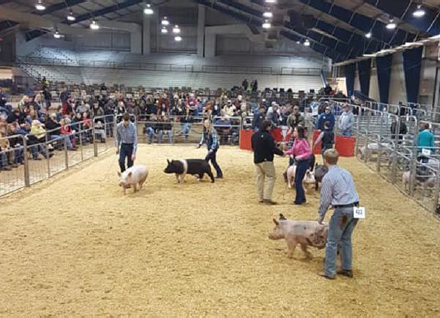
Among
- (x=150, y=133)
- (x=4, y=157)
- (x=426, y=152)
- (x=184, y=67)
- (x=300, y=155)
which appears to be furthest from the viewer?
(x=184, y=67)

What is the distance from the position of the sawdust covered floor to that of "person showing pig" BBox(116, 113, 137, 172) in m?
0.98

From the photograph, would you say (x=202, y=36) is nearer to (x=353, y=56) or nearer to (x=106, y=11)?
(x=106, y=11)

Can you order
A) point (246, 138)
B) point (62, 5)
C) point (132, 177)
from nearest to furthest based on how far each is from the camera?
point (132, 177)
point (246, 138)
point (62, 5)

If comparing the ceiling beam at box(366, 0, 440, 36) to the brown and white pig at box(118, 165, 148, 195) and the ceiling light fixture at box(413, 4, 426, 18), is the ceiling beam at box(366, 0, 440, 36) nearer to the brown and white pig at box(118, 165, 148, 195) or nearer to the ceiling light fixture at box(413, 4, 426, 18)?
the ceiling light fixture at box(413, 4, 426, 18)

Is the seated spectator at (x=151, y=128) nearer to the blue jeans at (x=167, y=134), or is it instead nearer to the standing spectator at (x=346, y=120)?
the blue jeans at (x=167, y=134)

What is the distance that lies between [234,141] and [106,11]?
25.1 metres

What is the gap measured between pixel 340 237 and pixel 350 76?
3236 centimetres

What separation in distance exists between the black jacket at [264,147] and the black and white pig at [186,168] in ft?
8.33

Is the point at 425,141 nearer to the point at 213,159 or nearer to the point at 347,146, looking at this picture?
the point at 347,146

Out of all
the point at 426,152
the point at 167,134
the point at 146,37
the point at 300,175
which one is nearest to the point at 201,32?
the point at 146,37

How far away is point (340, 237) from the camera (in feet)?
18.2

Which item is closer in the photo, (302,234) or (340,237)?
(340,237)

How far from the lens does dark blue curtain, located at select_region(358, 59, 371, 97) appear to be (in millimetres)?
30959

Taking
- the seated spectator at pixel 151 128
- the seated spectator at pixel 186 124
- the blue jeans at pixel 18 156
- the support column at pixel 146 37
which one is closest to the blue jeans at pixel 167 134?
the seated spectator at pixel 151 128
